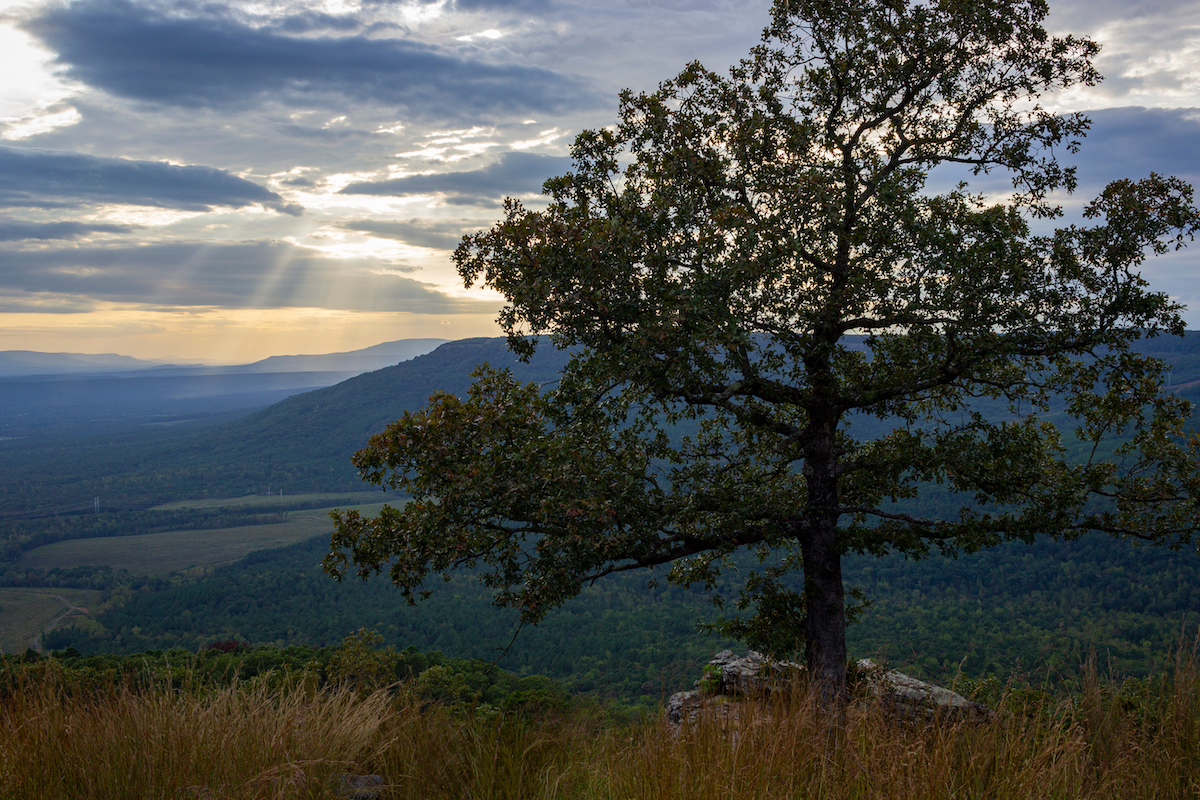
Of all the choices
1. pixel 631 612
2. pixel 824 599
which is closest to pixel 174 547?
pixel 631 612

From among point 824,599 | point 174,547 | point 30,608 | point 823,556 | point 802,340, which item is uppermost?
point 802,340

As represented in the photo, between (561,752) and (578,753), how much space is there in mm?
128

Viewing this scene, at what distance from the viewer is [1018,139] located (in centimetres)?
1123

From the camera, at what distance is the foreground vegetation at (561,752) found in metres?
3.71

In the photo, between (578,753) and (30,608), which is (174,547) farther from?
(578,753)

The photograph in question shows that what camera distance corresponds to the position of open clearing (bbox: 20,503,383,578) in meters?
150

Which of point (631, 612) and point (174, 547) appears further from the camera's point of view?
point (174, 547)

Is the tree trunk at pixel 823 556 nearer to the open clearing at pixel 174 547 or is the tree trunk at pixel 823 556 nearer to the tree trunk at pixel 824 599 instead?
the tree trunk at pixel 824 599

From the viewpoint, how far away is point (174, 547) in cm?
16338

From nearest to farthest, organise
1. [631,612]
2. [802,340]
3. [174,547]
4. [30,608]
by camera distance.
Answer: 1. [802,340]
2. [631,612]
3. [30,608]
4. [174,547]

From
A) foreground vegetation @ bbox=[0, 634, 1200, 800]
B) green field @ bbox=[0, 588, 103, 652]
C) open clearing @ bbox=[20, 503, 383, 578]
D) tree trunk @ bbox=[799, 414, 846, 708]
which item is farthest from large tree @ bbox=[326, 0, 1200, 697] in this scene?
open clearing @ bbox=[20, 503, 383, 578]

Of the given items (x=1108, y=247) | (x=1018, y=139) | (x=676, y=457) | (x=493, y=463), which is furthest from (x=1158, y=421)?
(x=493, y=463)

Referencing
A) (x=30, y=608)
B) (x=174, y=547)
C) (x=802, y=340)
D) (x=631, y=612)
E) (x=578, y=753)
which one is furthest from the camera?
(x=174, y=547)

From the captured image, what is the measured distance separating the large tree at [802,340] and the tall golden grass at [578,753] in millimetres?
3721
